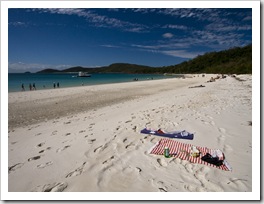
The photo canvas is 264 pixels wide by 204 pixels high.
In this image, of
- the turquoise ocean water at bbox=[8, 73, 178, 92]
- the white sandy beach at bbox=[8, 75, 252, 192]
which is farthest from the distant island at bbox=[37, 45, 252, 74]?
the white sandy beach at bbox=[8, 75, 252, 192]

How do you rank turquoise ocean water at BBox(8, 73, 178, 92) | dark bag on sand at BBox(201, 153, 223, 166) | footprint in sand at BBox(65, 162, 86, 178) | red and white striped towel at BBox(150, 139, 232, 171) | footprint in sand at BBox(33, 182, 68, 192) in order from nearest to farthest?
1. footprint in sand at BBox(33, 182, 68, 192)
2. footprint in sand at BBox(65, 162, 86, 178)
3. dark bag on sand at BBox(201, 153, 223, 166)
4. red and white striped towel at BBox(150, 139, 232, 171)
5. turquoise ocean water at BBox(8, 73, 178, 92)

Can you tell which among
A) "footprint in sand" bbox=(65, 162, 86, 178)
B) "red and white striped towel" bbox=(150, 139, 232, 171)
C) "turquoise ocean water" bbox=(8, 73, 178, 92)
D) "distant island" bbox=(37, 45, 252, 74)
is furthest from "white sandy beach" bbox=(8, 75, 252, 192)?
"distant island" bbox=(37, 45, 252, 74)

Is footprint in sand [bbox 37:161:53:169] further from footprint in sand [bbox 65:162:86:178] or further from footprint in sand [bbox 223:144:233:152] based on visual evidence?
footprint in sand [bbox 223:144:233:152]

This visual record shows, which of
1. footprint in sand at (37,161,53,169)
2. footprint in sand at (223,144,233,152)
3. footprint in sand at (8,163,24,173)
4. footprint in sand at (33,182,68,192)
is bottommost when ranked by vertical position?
footprint in sand at (33,182,68,192)

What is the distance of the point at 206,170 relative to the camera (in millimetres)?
3396

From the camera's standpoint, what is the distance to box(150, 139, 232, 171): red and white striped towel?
3689 mm

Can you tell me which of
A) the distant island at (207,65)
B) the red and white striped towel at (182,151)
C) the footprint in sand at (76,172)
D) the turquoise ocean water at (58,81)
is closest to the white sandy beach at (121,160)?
the footprint in sand at (76,172)

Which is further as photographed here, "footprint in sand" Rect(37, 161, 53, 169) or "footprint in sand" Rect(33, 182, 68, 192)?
"footprint in sand" Rect(37, 161, 53, 169)

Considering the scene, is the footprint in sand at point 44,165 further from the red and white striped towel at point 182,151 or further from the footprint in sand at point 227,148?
the footprint in sand at point 227,148

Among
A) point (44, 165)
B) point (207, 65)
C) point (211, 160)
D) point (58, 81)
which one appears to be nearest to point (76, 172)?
point (44, 165)

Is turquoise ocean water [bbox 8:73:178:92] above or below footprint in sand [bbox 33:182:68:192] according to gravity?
above

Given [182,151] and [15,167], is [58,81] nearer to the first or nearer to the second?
[15,167]

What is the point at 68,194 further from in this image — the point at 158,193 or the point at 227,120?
the point at 227,120

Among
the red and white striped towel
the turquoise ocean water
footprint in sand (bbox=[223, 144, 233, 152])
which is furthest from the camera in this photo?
the turquoise ocean water
